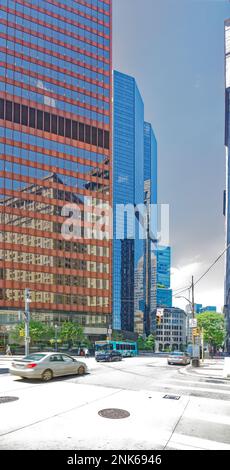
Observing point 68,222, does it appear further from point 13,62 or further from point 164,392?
point 164,392

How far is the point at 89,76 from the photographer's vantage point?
7794 centimetres

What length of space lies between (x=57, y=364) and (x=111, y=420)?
8.37 m

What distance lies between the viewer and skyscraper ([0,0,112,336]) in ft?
214

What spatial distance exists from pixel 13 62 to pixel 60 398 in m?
71.5

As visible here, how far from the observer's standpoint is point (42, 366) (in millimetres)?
15484

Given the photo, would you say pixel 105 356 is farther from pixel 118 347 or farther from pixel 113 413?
pixel 113 413

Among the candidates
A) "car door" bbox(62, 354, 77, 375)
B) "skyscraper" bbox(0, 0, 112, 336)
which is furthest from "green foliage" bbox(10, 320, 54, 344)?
"car door" bbox(62, 354, 77, 375)

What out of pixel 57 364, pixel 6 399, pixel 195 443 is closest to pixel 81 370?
pixel 57 364

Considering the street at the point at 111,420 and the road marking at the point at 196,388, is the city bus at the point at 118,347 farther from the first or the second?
the street at the point at 111,420

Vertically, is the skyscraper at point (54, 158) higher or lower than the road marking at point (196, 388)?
higher

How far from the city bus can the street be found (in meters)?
31.4

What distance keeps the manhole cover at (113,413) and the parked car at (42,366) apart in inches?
245

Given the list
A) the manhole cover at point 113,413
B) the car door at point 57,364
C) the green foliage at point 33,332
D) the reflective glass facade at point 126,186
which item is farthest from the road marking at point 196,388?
the reflective glass facade at point 126,186

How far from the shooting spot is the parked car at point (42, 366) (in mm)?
15275
